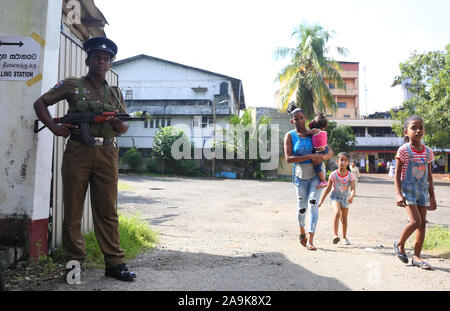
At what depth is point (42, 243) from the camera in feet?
11.1

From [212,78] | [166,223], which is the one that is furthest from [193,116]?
[166,223]

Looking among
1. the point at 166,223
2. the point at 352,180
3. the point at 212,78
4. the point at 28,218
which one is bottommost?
the point at 166,223

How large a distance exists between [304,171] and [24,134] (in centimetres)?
339

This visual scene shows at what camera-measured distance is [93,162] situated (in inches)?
124

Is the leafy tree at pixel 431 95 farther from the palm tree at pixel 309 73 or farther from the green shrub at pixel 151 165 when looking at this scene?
the green shrub at pixel 151 165

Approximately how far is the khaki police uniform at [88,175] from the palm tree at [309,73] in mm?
21251

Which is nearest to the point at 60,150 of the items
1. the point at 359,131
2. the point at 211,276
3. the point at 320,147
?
the point at 211,276

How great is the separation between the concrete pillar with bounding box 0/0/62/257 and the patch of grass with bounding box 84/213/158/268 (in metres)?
0.51

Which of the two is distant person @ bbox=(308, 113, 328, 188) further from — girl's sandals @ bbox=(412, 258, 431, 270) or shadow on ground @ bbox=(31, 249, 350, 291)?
girl's sandals @ bbox=(412, 258, 431, 270)

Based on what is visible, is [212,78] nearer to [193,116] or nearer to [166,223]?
[193,116]

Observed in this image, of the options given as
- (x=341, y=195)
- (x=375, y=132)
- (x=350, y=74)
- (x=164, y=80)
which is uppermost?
(x=350, y=74)

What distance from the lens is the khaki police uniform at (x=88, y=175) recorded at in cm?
311

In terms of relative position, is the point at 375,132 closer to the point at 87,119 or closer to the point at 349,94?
the point at 349,94
